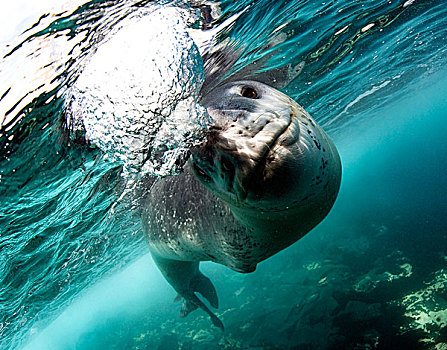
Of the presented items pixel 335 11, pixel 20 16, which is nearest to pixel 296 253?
pixel 335 11

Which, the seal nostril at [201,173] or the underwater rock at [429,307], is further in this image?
the underwater rock at [429,307]

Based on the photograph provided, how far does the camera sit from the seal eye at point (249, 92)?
2334mm

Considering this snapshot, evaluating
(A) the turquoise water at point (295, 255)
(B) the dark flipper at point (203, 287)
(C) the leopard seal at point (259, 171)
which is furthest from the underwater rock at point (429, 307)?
(C) the leopard seal at point (259, 171)

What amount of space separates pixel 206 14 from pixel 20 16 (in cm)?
286

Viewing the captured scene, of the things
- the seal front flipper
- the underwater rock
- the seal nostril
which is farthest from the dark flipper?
the seal nostril

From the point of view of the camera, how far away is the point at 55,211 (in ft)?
29.5

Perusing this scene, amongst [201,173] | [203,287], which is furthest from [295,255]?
[201,173]

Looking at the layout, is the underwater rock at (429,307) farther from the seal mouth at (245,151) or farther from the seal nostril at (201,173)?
the seal mouth at (245,151)

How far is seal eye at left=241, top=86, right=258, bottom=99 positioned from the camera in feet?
7.66

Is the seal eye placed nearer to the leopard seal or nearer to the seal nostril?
the leopard seal

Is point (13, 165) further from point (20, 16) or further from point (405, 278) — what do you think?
point (405, 278)

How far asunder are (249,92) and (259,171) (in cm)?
88

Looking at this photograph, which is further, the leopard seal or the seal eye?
the seal eye

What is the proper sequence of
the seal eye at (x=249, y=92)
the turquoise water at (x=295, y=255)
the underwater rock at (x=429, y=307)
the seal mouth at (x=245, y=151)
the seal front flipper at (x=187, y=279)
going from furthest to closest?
1. the underwater rock at (x=429, y=307)
2. the seal front flipper at (x=187, y=279)
3. the turquoise water at (x=295, y=255)
4. the seal eye at (x=249, y=92)
5. the seal mouth at (x=245, y=151)
